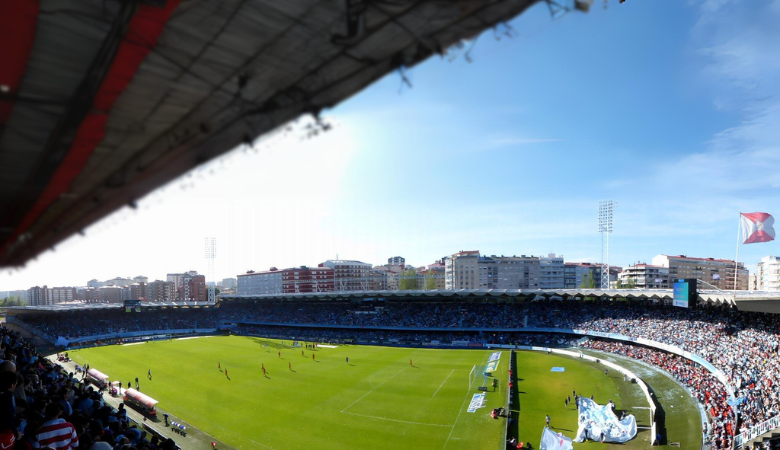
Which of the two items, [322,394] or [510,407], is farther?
[322,394]

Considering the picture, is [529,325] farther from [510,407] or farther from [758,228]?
[510,407]

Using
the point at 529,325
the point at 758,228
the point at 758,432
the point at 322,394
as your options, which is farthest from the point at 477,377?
the point at 758,228

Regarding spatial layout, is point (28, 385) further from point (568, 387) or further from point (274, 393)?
point (568, 387)

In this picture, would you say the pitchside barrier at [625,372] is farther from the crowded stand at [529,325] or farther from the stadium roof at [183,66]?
the stadium roof at [183,66]

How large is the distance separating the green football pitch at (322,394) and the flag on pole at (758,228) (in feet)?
63.7

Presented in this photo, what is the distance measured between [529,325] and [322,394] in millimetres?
25430

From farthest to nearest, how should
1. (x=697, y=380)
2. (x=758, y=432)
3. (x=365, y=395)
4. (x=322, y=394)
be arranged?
(x=322, y=394), (x=365, y=395), (x=697, y=380), (x=758, y=432)

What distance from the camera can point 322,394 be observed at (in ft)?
88.7

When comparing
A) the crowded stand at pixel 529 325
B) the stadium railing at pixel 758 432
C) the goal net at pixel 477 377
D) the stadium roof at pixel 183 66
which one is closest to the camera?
the stadium roof at pixel 183 66

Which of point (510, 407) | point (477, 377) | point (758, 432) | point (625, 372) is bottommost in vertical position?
point (477, 377)

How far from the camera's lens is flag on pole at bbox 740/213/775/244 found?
2873 cm

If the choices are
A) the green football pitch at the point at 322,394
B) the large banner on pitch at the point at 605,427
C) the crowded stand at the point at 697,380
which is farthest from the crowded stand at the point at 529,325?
the green football pitch at the point at 322,394

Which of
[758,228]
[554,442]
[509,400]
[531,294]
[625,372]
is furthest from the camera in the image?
[531,294]

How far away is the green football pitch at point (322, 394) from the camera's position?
65.5ft
